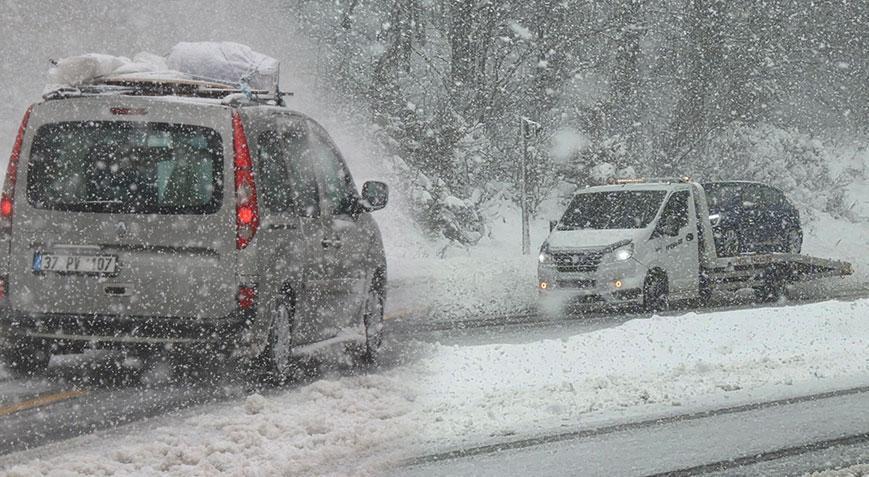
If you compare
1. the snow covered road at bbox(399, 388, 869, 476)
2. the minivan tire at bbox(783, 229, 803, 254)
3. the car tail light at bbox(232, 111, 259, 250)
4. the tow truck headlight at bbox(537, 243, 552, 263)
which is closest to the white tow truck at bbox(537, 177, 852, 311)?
the tow truck headlight at bbox(537, 243, 552, 263)

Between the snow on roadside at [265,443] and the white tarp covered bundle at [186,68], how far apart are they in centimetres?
255

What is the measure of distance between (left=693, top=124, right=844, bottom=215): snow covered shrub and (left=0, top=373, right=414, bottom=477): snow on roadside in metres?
28.5

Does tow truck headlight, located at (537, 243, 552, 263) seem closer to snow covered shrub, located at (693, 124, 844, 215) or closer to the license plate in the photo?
the license plate

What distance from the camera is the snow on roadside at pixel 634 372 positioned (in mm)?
7508

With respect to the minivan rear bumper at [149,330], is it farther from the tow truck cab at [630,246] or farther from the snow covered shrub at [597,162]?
the snow covered shrub at [597,162]

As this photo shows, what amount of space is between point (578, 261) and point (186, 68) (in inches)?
314

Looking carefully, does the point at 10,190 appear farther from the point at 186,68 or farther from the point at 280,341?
the point at 280,341

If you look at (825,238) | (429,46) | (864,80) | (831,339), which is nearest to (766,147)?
(825,238)

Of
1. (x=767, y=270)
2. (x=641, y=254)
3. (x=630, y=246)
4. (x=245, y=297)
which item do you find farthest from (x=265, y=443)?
(x=767, y=270)

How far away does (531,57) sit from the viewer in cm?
3275

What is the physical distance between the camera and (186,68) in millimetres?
9164

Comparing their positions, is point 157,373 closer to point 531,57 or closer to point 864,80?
point 531,57

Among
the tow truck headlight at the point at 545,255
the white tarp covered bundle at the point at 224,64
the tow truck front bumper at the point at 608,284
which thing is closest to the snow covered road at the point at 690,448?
the white tarp covered bundle at the point at 224,64

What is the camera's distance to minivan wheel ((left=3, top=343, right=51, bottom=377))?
→ 7.91 metres
